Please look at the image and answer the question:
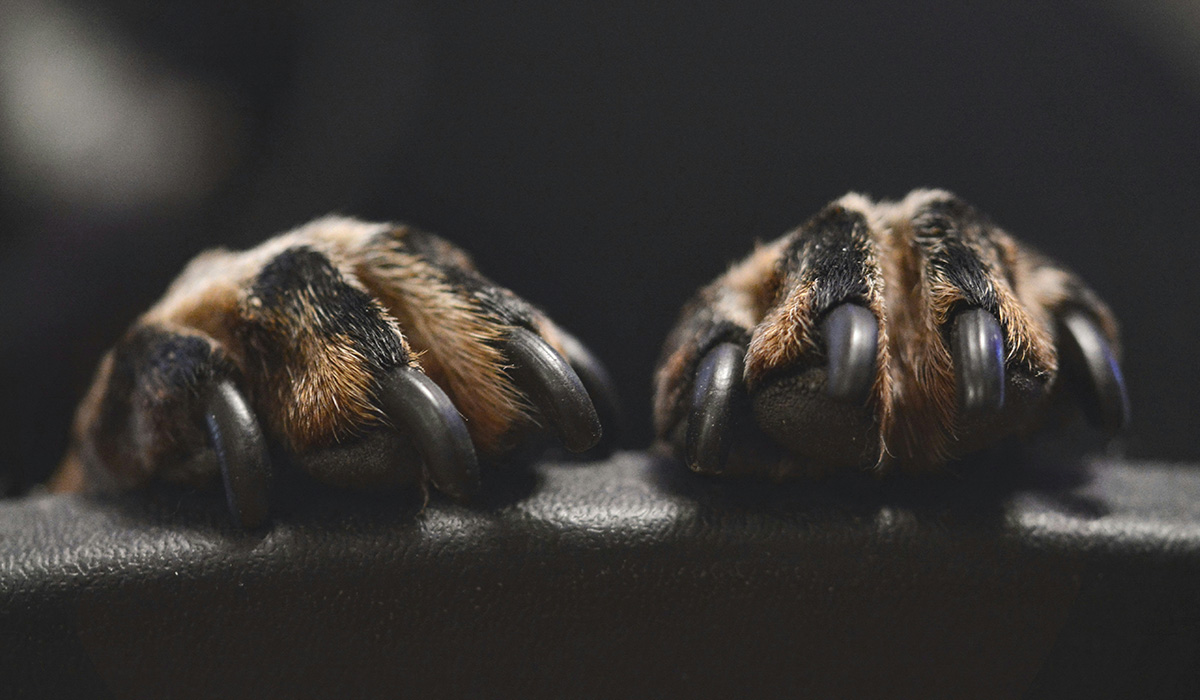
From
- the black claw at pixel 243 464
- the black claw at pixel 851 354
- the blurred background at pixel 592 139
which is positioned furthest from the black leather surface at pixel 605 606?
the blurred background at pixel 592 139

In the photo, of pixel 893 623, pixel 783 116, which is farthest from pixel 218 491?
pixel 783 116

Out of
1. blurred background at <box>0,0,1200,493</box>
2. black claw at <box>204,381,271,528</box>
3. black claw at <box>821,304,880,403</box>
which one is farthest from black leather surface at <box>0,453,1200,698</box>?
blurred background at <box>0,0,1200,493</box>

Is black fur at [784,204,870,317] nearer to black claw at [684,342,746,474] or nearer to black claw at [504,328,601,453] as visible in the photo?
black claw at [684,342,746,474]

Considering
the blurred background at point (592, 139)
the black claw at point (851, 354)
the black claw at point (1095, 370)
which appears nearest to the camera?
the black claw at point (851, 354)

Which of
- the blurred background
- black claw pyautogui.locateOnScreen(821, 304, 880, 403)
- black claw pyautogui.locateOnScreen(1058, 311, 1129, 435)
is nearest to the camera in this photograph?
black claw pyautogui.locateOnScreen(821, 304, 880, 403)

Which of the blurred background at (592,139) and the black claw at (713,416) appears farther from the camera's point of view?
the blurred background at (592,139)

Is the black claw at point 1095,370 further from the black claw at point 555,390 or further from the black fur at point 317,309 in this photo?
the black fur at point 317,309

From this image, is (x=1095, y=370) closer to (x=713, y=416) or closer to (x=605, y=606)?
(x=713, y=416)
